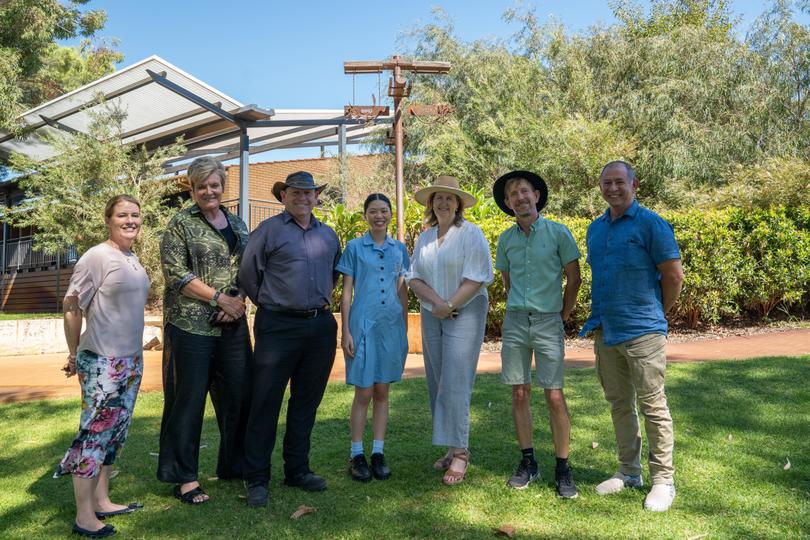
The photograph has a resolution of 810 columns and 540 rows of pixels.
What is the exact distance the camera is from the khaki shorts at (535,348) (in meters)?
3.99

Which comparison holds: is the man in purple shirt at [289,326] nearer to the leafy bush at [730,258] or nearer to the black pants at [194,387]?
the black pants at [194,387]

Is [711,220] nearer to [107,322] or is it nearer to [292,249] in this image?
[292,249]

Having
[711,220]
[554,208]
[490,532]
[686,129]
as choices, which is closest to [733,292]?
[711,220]

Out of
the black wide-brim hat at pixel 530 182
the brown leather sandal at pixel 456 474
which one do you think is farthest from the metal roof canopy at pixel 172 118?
the brown leather sandal at pixel 456 474

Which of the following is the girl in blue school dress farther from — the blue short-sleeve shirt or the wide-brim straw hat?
the blue short-sleeve shirt

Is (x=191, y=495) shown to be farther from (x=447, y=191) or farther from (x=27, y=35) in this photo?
(x=27, y=35)

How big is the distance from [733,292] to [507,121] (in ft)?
29.7

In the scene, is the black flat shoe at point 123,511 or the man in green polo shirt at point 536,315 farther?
the man in green polo shirt at point 536,315

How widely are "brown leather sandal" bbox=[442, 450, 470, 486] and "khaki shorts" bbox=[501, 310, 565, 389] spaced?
0.60m

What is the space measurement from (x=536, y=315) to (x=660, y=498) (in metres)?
1.21

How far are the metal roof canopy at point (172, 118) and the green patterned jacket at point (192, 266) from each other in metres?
9.17

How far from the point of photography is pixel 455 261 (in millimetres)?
4301

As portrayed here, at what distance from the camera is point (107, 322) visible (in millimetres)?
3535

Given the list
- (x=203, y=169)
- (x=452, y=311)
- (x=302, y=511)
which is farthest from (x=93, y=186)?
(x=302, y=511)
